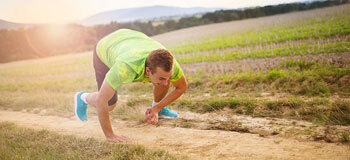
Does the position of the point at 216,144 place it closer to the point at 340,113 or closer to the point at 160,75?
the point at 160,75

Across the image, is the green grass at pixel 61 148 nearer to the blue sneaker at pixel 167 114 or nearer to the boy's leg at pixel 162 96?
the boy's leg at pixel 162 96

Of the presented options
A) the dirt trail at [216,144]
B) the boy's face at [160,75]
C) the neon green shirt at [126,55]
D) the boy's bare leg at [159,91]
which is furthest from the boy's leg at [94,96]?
the boy's face at [160,75]

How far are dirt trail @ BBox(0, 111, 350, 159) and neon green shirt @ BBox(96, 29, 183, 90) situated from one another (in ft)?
3.48

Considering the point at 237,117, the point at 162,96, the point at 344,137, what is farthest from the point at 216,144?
the point at 344,137

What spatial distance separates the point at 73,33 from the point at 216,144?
38892 millimetres

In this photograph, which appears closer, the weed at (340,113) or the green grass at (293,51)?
the weed at (340,113)

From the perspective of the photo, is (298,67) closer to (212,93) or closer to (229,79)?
(229,79)

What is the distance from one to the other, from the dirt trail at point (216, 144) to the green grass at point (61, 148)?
34cm

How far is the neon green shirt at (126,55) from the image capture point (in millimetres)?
3367

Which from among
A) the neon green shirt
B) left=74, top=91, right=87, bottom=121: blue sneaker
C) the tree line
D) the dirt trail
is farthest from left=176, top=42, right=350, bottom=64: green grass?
the tree line

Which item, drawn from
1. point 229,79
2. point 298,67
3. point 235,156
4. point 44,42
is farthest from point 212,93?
point 44,42

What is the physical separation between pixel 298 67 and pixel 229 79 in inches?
78.2

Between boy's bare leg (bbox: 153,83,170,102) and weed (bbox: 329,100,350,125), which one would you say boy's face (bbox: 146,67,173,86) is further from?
weed (bbox: 329,100,350,125)

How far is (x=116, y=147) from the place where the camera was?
3861 mm
